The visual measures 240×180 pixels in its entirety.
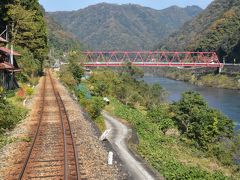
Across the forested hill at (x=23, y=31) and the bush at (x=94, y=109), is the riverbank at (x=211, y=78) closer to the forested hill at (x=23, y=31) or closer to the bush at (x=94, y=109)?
the forested hill at (x=23, y=31)

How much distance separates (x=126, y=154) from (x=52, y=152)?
15.6ft

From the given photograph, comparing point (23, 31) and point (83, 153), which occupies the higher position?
point (23, 31)

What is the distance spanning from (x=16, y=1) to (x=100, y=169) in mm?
55376

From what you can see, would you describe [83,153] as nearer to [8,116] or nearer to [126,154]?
[126,154]

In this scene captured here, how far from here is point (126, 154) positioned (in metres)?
24.1

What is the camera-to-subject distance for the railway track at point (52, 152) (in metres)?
18.3

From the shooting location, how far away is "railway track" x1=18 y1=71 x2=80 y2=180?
60.1 ft

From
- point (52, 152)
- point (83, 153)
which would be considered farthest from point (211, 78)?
point (52, 152)

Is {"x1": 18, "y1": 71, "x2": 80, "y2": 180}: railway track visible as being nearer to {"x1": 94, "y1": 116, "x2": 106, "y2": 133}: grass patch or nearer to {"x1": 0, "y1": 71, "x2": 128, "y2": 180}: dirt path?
{"x1": 0, "y1": 71, "x2": 128, "y2": 180}: dirt path

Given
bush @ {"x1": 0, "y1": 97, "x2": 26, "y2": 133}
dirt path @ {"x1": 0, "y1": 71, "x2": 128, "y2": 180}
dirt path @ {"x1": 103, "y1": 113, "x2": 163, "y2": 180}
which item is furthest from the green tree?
bush @ {"x1": 0, "y1": 97, "x2": 26, "y2": 133}

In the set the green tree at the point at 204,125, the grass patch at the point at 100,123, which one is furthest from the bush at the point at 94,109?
the green tree at the point at 204,125

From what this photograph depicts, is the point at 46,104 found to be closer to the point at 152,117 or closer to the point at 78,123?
the point at 78,123

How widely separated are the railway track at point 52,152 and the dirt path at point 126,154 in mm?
2932

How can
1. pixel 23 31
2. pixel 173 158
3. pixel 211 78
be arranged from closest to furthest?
pixel 173 158, pixel 23 31, pixel 211 78
